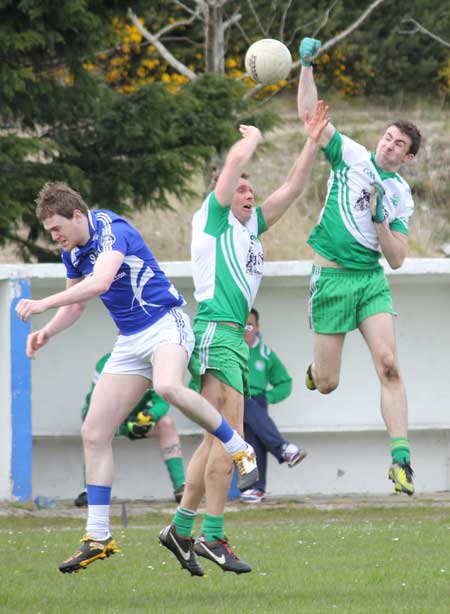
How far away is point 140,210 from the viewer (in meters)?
16.0

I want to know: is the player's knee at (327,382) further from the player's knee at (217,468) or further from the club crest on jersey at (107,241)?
the club crest on jersey at (107,241)

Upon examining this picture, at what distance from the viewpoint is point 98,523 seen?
7.52 meters

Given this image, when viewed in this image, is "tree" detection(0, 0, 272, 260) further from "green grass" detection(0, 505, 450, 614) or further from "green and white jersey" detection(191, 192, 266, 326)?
"green and white jersey" detection(191, 192, 266, 326)

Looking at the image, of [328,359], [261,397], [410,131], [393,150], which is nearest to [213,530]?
[328,359]

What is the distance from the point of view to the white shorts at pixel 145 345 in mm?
7594

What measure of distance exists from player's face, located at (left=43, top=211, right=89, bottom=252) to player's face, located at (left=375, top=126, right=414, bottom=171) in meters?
2.25

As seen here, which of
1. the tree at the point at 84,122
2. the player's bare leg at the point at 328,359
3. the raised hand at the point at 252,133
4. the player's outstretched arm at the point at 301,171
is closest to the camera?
the raised hand at the point at 252,133

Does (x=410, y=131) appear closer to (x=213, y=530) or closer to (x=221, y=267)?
(x=221, y=267)

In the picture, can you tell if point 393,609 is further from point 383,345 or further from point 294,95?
point 294,95

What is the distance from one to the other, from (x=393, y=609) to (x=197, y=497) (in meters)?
1.55

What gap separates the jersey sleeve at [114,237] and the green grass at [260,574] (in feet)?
6.66

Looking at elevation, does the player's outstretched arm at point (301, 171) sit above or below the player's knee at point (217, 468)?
above

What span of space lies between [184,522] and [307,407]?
6.67m

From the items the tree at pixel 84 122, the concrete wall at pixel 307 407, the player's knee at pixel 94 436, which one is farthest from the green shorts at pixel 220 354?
the tree at pixel 84 122
